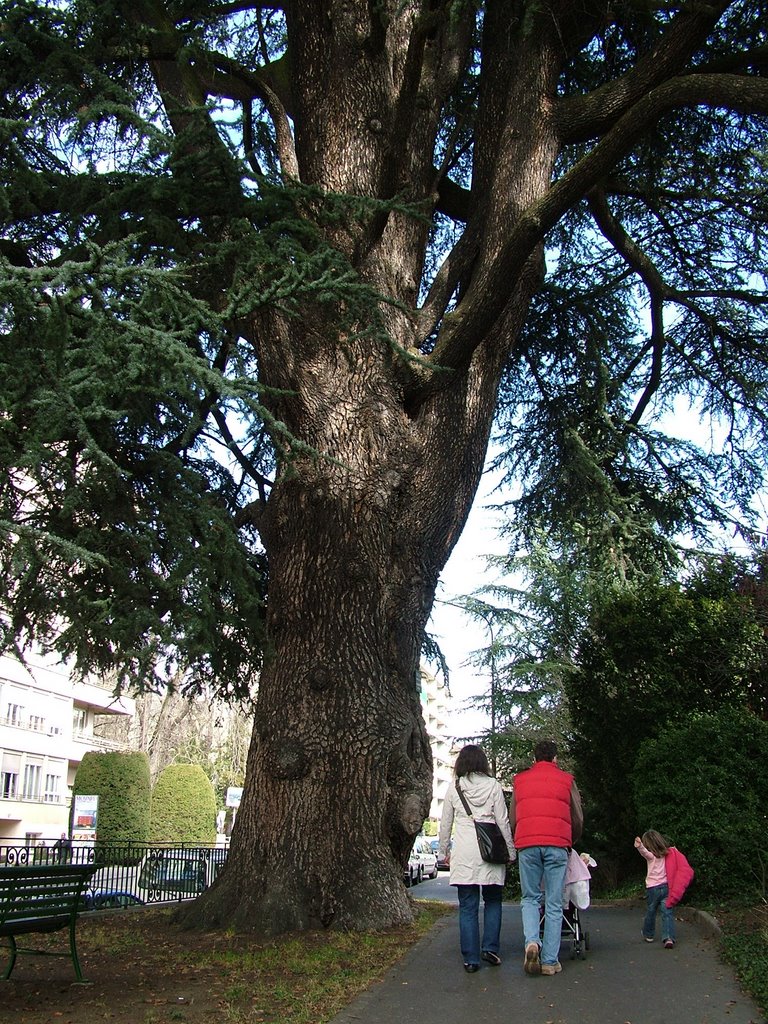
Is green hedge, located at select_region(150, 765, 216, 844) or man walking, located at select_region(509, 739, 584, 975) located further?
green hedge, located at select_region(150, 765, 216, 844)

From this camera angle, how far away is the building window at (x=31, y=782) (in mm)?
39375

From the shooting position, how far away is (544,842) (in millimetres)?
6301

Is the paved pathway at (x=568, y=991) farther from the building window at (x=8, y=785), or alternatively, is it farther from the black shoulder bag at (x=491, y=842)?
the building window at (x=8, y=785)

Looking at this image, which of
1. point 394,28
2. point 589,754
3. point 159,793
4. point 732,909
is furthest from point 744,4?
point 159,793

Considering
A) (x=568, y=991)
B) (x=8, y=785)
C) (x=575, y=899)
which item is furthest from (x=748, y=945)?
(x=8, y=785)

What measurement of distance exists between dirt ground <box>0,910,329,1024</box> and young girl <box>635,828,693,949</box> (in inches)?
126

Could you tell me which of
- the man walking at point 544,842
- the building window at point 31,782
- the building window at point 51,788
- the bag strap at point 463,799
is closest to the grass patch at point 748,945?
the man walking at point 544,842

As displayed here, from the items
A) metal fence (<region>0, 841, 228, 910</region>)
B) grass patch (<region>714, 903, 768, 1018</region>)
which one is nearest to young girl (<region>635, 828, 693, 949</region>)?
grass patch (<region>714, 903, 768, 1018</region>)

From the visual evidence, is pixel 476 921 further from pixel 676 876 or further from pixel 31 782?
pixel 31 782

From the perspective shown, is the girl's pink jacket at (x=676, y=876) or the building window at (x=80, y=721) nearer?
the girl's pink jacket at (x=676, y=876)

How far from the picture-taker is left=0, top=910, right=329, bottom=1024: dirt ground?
4.98 meters

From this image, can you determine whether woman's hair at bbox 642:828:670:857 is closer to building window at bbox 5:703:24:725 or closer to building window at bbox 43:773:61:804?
building window at bbox 5:703:24:725

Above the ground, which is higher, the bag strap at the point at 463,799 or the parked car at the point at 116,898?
the bag strap at the point at 463,799

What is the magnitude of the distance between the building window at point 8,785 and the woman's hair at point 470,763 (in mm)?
35265
